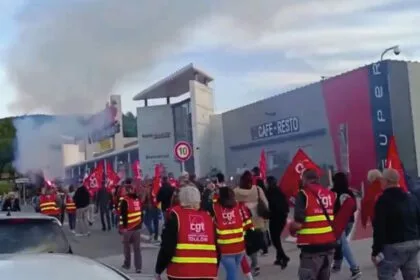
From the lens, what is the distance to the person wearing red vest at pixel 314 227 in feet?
28.2

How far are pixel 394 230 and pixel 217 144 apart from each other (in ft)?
107

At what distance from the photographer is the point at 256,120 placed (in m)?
37.8

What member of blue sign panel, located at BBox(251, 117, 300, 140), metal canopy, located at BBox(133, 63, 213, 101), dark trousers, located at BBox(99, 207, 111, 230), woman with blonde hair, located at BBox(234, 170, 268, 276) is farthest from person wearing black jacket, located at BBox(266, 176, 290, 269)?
metal canopy, located at BBox(133, 63, 213, 101)

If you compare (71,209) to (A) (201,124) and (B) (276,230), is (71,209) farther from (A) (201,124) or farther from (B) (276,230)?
(B) (276,230)

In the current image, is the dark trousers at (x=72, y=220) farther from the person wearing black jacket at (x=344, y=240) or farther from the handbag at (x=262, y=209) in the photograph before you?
the person wearing black jacket at (x=344, y=240)

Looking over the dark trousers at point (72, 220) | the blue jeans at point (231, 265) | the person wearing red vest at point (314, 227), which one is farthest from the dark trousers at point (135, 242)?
the dark trousers at point (72, 220)

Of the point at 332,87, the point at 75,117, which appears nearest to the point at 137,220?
the point at 332,87

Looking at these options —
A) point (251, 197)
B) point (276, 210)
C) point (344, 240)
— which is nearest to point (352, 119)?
point (276, 210)

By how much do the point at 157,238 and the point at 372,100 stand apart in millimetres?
10309

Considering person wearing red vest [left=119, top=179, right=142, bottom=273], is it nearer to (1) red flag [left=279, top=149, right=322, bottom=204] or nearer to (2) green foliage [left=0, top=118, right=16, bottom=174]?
(1) red flag [left=279, top=149, right=322, bottom=204]

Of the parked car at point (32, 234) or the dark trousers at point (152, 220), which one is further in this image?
the dark trousers at point (152, 220)

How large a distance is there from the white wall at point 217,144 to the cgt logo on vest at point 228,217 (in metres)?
30.9

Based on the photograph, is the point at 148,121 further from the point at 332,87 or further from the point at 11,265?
the point at 11,265

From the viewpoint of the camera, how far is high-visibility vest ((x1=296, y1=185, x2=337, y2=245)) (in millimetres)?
8625
